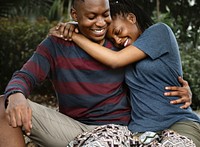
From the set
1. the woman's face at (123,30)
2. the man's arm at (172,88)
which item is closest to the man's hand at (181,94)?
the man's arm at (172,88)

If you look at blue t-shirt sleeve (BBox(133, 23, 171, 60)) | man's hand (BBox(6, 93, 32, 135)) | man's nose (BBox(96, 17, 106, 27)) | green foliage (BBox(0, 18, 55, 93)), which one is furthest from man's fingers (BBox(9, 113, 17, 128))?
green foliage (BBox(0, 18, 55, 93))

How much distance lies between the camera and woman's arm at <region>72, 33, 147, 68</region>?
10.2 feet

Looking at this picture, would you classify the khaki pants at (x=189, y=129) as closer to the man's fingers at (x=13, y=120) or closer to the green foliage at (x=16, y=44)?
the man's fingers at (x=13, y=120)

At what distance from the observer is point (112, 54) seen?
3.11 m

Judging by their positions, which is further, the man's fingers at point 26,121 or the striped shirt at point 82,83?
the striped shirt at point 82,83

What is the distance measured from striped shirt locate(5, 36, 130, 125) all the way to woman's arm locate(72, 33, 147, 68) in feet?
0.26

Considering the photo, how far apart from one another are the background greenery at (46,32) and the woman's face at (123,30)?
4615 mm

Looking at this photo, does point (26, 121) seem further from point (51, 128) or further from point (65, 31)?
point (65, 31)

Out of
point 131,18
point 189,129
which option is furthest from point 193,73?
point 189,129

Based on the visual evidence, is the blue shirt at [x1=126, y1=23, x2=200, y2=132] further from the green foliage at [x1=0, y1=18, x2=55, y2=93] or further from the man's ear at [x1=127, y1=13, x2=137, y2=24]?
the green foliage at [x1=0, y1=18, x2=55, y2=93]

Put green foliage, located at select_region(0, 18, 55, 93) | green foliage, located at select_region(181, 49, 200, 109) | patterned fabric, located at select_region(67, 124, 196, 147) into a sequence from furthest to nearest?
green foliage, located at select_region(0, 18, 55, 93), green foliage, located at select_region(181, 49, 200, 109), patterned fabric, located at select_region(67, 124, 196, 147)

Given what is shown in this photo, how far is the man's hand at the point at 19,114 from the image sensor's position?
268 centimetres

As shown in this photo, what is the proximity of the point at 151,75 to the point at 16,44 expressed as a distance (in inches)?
233

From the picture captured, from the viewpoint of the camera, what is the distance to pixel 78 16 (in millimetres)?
3158
